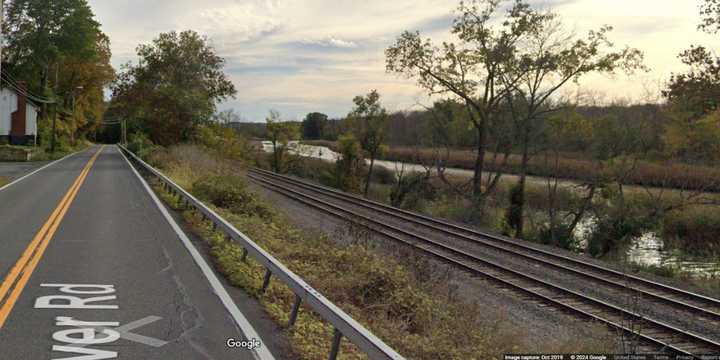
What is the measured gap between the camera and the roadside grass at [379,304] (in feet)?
22.4

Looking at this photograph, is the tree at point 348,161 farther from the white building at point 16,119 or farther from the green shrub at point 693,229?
the white building at point 16,119

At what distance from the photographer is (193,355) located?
5730mm

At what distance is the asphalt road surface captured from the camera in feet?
19.4

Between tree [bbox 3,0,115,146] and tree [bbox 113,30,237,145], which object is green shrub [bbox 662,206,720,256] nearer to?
tree [bbox 113,30,237,145]

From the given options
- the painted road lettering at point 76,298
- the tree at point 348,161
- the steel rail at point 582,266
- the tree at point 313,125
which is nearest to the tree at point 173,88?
the tree at point 348,161

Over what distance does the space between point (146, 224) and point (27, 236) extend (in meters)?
2.68

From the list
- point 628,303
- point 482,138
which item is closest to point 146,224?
point 628,303

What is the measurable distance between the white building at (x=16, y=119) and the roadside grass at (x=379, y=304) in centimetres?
5345

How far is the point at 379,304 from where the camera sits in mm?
8422

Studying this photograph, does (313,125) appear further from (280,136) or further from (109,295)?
(109,295)

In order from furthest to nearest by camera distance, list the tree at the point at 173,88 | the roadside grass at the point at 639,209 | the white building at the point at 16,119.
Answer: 1. the white building at the point at 16,119
2. the tree at the point at 173,88
3. the roadside grass at the point at 639,209

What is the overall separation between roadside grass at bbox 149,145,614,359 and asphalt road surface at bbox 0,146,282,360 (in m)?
0.59

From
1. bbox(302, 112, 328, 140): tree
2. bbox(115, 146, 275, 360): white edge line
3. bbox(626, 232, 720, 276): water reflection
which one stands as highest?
bbox(302, 112, 328, 140): tree

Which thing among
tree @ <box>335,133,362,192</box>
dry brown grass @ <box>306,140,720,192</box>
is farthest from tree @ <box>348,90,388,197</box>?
dry brown grass @ <box>306,140,720,192</box>
